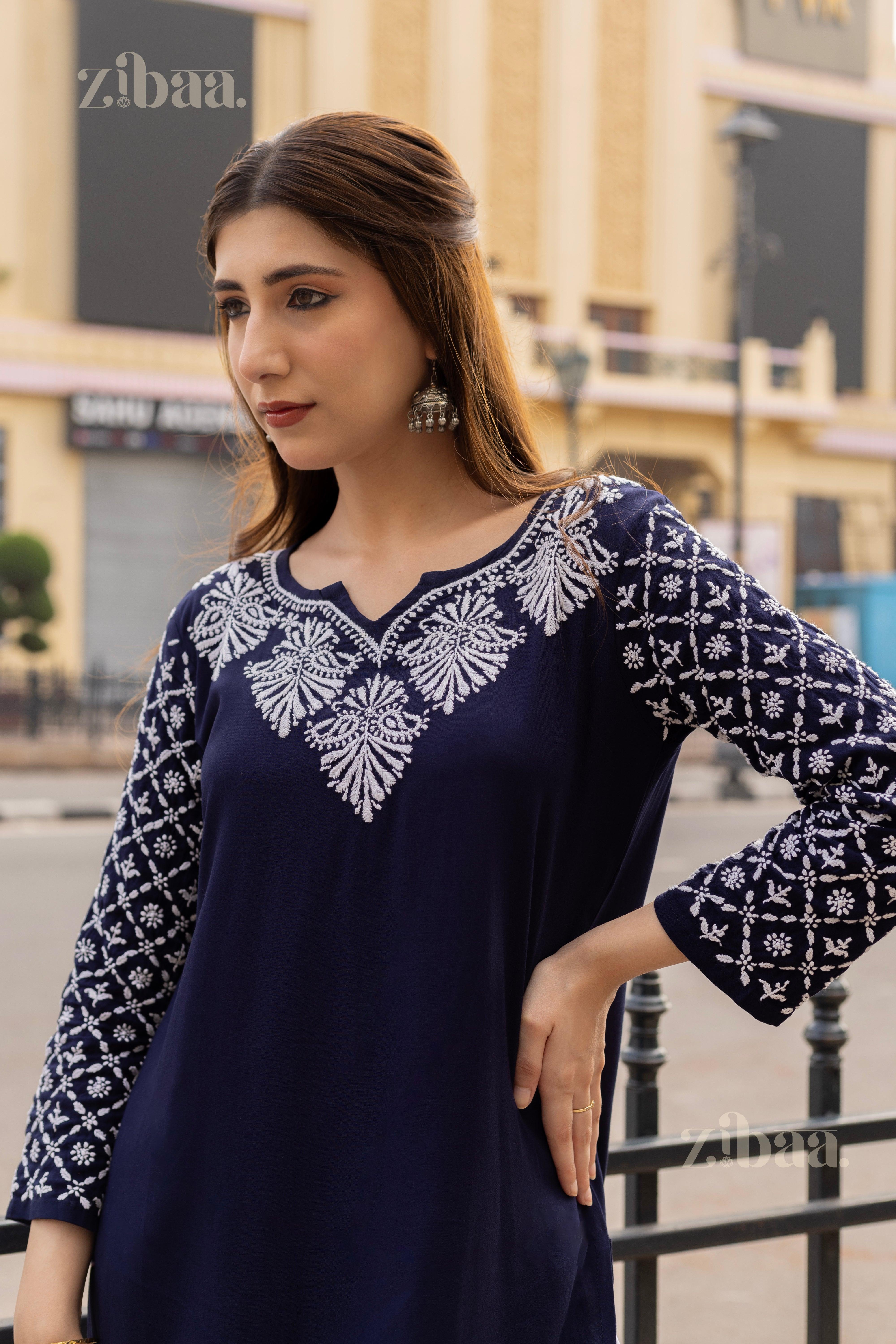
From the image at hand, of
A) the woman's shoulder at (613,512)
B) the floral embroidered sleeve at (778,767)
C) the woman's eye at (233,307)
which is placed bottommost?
the floral embroidered sleeve at (778,767)

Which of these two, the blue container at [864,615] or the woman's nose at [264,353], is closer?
the woman's nose at [264,353]

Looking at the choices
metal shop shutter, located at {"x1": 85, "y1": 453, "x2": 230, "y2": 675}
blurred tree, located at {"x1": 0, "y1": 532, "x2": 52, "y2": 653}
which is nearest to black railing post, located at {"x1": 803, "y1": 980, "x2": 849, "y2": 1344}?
blurred tree, located at {"x1": 0, "y1": 532, "x2": 52, "y2": 653}

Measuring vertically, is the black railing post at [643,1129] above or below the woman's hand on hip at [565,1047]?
below

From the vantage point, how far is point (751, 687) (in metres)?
1.28

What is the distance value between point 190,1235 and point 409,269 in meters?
1.01

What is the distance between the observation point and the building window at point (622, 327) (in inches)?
873

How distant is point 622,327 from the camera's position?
2300 cm

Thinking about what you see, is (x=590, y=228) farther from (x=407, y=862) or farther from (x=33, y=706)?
(x=407, y=862)

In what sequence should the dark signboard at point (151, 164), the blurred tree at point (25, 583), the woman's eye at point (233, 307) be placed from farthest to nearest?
1. the dark signboard at point (151, 164)
2. the blurred tree at point (25, 583)
3. the woman's eye at point (233, 307)

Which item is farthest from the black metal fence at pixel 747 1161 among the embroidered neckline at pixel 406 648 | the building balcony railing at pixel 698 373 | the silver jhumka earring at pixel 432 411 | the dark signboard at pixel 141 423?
the building balcony railing at pixel 698 373

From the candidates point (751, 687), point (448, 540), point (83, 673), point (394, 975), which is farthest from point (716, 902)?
point (83, 673)

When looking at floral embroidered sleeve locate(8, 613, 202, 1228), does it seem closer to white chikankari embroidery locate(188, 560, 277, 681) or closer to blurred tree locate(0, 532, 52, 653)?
white chikankari embroidery locate(188, 560, 277, 681)

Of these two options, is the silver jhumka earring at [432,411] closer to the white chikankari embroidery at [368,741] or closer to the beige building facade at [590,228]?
the white chikankari embroidery at [368,741]

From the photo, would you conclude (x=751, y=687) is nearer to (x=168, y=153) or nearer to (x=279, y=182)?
(x=279, y=182)
